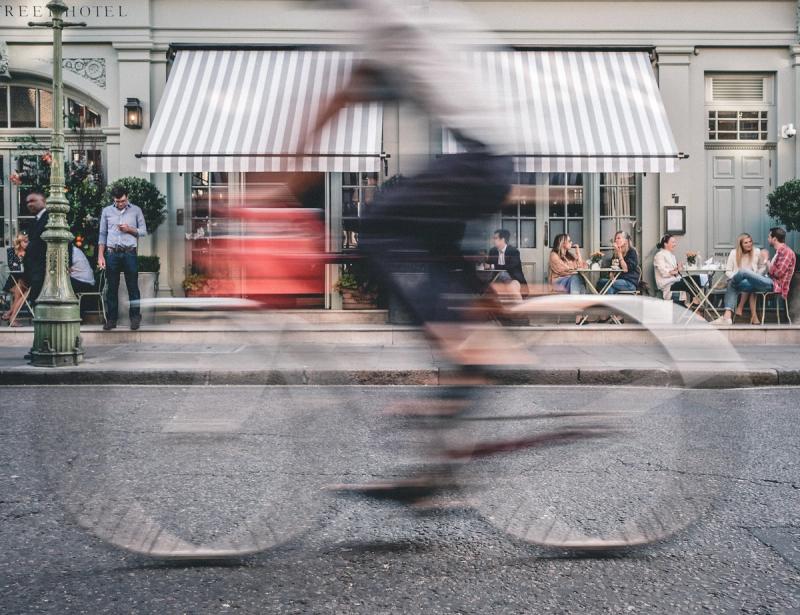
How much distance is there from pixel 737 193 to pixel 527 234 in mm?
3635

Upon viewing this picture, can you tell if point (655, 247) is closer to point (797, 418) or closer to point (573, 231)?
Result: point (573, 231)

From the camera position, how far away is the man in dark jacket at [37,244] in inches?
375

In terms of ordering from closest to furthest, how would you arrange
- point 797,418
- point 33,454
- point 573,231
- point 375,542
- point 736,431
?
point 375,542, point 33,454, point 736,431, point 797,418, point 573,231

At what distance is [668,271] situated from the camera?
1199cm

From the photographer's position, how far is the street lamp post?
8.52 metres

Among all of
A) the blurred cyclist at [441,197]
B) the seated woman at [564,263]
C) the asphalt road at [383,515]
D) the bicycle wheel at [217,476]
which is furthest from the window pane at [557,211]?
the blurred cyclist at [441,197]

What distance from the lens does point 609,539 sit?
10.3 ft

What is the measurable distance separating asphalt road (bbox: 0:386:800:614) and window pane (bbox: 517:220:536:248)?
29.7 feet

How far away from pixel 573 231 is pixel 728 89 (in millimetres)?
3527

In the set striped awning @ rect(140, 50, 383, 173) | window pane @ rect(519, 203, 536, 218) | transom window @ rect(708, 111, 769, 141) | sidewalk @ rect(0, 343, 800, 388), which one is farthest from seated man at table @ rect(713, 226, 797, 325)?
striped awning @ rect(140, 50, 383, 173)

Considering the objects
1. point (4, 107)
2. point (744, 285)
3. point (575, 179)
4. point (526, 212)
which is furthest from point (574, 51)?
point (4, 107)

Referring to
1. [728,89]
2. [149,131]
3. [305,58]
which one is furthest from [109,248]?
[728,89]

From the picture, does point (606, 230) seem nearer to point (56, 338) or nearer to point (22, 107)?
point (56, 338)

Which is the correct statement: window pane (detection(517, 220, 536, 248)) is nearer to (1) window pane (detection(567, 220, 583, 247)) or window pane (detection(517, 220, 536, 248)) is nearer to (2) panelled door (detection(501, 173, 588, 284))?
(2) panelled door (detection(501, 173, 588, 284))
